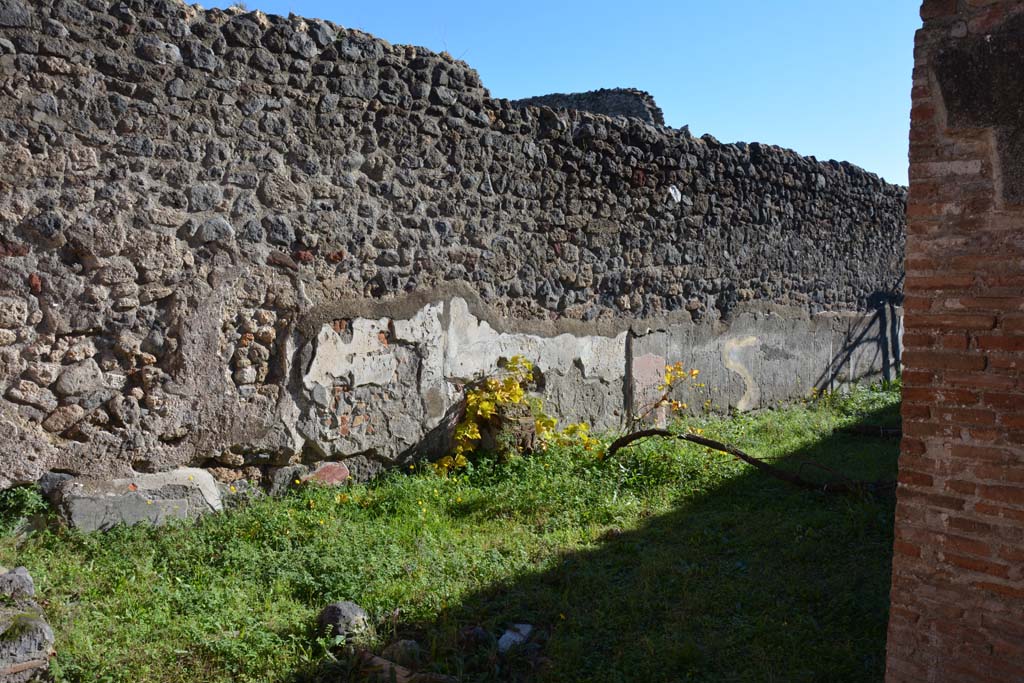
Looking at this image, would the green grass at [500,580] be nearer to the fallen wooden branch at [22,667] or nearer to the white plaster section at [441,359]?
the fallen wooden branch at [22,667]

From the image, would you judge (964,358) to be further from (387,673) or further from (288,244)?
(288,244)

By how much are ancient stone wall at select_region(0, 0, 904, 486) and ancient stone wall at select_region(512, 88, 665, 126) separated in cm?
480

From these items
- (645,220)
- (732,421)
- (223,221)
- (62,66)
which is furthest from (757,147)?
(62,66)

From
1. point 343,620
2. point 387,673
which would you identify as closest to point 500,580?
point 343,620

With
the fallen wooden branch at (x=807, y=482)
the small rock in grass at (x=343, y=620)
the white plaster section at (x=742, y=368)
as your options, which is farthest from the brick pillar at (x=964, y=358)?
the white plaster section at (x=742, y=368)

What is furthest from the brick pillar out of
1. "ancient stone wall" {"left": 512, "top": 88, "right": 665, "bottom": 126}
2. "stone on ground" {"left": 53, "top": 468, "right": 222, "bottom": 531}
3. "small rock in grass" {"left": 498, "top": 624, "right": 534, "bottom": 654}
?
"ancient stone wall" {"left": 512, "top": 88, "right": 665, "bottom": 126}

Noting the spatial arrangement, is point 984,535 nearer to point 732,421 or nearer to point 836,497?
point 836,497

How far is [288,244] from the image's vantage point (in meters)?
4.88

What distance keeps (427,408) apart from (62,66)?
109 inches

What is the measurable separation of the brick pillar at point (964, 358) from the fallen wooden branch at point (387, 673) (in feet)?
4.81

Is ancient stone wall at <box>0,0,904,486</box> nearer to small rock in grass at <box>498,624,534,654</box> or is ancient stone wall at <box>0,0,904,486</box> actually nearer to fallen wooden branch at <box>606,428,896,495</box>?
fallen wooden branch at <box>606,428,896,495</box>

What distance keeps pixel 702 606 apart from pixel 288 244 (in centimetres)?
295

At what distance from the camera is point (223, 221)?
182 inches

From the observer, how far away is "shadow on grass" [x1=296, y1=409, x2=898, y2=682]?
3.12 m
